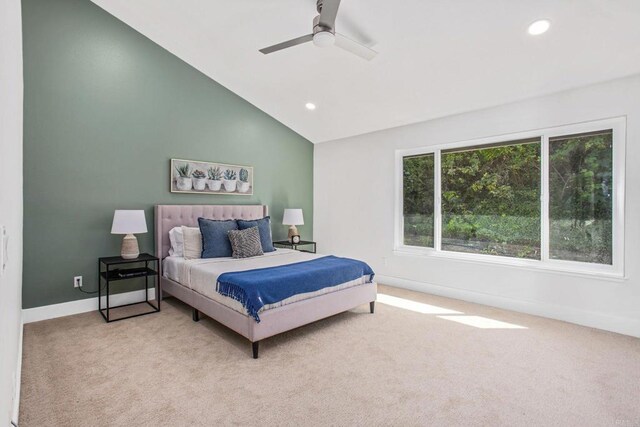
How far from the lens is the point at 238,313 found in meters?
2.77

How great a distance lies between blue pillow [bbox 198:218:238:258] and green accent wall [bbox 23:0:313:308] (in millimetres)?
724

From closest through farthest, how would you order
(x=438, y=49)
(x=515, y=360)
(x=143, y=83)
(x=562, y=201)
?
(x=515, y=360), (x=438, y=49), (x=562, y=201), (x=143, y=83)

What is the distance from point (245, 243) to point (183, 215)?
102 centimetres

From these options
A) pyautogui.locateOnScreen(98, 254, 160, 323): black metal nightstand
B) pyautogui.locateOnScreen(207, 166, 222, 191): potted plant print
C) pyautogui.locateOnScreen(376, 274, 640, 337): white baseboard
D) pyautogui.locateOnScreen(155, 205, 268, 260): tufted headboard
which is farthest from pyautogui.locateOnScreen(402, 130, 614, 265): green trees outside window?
pyautogui.locateOnScreen(98, 254, 160, 323): black metal nightstand

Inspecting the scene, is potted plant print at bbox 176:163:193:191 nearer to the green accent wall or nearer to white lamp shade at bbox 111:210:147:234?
the green accent wall

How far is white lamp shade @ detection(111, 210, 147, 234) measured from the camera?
11.4ft

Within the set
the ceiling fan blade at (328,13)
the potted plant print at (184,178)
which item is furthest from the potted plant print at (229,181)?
the ceiling fan blade at (328,13)

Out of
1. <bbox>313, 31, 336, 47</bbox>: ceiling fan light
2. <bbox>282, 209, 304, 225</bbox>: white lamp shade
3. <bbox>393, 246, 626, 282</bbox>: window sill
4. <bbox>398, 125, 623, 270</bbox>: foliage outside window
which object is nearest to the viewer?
<bbox>313, 31, 336, 47</bbox>: ceiling fan light

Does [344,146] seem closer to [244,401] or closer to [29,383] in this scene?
[244,401]

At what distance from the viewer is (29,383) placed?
2.25 metres

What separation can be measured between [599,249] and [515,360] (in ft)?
5.54

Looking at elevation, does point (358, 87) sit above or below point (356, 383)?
above

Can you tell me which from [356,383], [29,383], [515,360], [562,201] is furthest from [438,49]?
[29,383]

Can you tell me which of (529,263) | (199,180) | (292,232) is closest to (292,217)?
(292,232)
